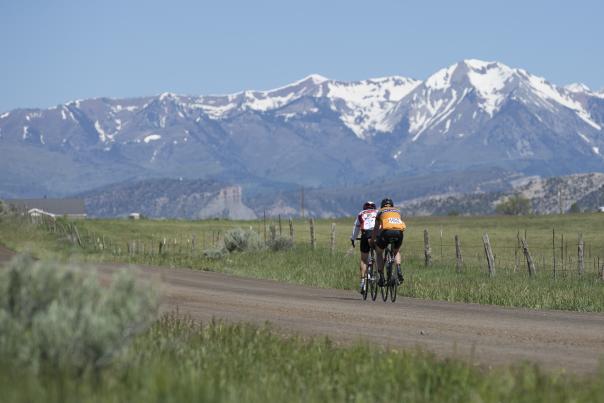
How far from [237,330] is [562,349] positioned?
420 centimetres

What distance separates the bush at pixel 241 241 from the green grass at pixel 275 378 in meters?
32.7

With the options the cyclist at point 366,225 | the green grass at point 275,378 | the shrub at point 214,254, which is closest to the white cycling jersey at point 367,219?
the cyclist at point 366,225

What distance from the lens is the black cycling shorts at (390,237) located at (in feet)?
70.8

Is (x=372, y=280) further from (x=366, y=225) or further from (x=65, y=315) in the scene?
(x=65, y=315)

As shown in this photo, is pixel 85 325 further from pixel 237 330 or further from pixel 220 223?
pixel 220 223

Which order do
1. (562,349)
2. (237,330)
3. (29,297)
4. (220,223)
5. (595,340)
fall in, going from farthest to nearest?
(220,223), (595,340), (562,349), (237,330), (29,297)

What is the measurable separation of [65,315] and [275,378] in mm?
2738

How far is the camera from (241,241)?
1807 inches

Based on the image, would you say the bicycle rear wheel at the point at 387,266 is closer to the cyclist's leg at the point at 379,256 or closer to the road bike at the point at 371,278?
the cyclist's leg at the point at 379,256

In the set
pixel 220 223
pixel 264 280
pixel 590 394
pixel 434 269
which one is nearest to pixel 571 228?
pixel 220 223

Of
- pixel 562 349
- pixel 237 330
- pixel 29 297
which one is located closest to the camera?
pixel 29 297

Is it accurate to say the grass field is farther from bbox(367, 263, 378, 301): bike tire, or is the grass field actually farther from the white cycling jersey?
the white cycling jersey

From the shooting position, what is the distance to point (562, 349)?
46.3ft

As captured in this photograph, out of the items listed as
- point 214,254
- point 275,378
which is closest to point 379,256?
point 275,378
